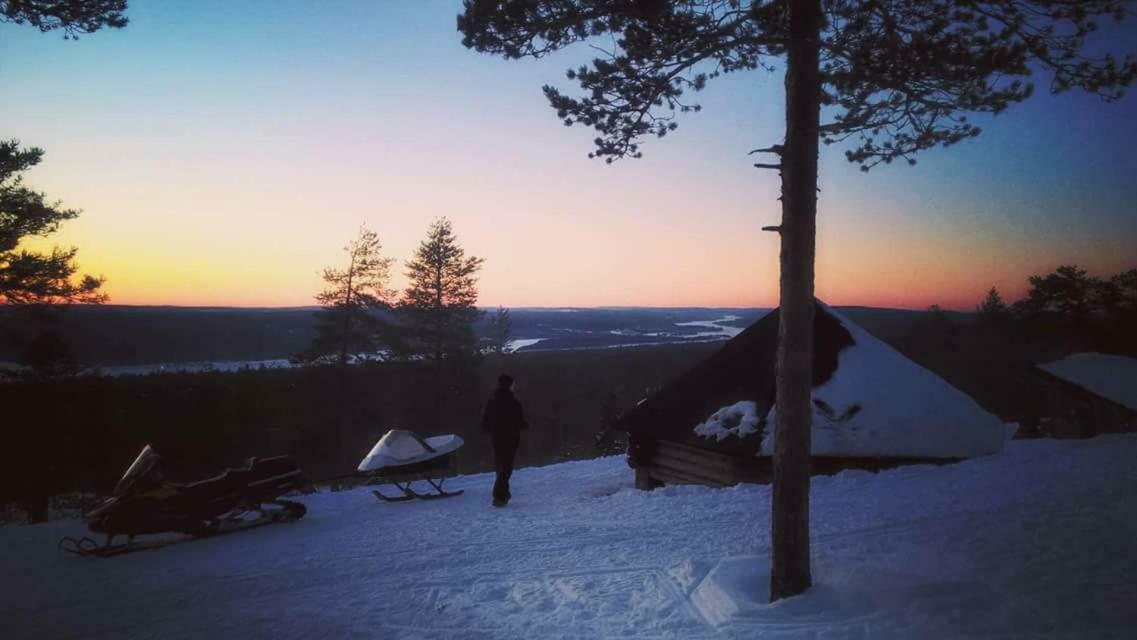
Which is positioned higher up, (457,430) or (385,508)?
(385,508)

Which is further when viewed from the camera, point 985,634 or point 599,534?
point 599,534

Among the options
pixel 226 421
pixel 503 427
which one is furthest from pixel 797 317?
pixel 226 421

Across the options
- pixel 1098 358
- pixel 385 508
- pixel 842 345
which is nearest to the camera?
pixel 385 508

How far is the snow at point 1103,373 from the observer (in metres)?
15.1

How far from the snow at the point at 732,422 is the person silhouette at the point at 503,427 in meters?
3.52

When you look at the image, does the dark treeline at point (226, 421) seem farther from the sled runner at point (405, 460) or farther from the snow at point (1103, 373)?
the snow at point (1103, 373)

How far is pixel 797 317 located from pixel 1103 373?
58.7 feet

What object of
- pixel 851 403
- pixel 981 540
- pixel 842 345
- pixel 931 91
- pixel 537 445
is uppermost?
pixel 931 91

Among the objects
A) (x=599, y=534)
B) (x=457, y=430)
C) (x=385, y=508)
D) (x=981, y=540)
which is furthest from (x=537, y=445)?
(x=981, y=540)

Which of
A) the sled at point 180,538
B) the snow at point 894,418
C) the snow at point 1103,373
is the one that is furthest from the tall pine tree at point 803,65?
the snow at point 1103,373

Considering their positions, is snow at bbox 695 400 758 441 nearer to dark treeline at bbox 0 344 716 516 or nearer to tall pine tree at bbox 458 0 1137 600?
tall pine tree at bbox 458 0 1137 600

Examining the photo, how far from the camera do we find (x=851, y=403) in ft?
34.7

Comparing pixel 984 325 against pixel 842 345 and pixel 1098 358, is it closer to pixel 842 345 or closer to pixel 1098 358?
pixel 1098 358

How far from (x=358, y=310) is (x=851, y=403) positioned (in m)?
26.2
